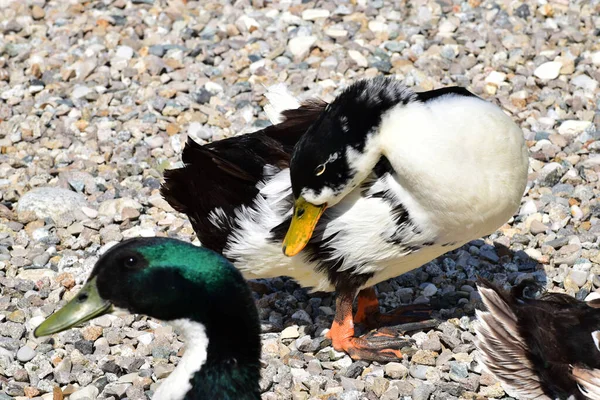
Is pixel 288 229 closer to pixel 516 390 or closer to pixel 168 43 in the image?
pixel 516 390

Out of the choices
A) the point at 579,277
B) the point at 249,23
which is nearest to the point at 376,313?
the point at 579,277

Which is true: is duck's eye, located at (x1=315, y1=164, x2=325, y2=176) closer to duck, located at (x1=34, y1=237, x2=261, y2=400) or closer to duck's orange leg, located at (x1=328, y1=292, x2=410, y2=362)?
duck's orange leg, located at (x1=328, y1=292, x2=410, y2=362)

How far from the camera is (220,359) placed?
11.6 ft

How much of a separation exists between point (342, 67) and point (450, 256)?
2.10m

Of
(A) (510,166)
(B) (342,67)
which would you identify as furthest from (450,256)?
(B) (342,67)

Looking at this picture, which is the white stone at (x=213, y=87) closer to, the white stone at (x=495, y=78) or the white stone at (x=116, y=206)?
the white stone at (x=116, y=206)

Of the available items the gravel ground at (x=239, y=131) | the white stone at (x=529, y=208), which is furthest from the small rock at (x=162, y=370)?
the white stone at (x=529, y=208)

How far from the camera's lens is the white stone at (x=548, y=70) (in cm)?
734

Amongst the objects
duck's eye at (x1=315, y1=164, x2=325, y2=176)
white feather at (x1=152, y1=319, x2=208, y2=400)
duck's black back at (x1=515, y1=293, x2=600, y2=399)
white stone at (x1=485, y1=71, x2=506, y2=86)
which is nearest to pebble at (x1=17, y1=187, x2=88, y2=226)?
duck's eye at (x1=315, y1=164, x2=325, y2=176)

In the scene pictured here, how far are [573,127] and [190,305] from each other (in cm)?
416

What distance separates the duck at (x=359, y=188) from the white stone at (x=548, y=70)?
2.60 metres

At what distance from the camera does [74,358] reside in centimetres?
504

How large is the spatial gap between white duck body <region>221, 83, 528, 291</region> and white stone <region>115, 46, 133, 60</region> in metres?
2.98

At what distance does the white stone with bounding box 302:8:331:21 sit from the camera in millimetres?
8047
